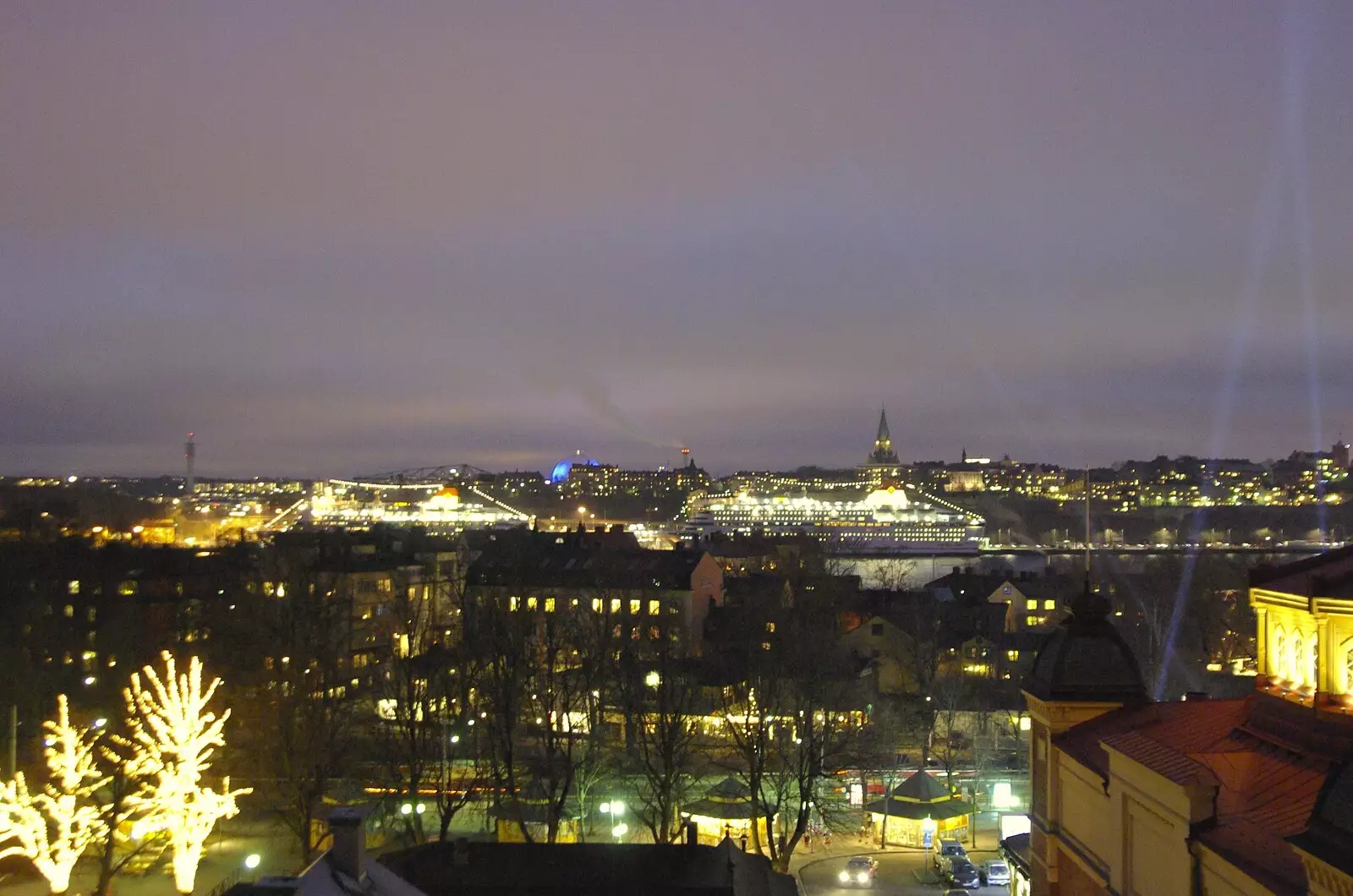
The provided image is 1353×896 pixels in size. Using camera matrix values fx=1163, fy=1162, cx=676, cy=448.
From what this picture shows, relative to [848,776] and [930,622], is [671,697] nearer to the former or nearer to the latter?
[848,776]

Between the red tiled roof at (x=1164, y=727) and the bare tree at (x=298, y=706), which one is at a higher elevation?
the red tiled roof at (x=1164, y=727)

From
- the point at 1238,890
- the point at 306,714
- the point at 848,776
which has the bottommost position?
the point at 848,776

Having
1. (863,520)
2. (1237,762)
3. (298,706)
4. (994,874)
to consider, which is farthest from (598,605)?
(863,520)

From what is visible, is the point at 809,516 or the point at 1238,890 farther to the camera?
the point at 809,516

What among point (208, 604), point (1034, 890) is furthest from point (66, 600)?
point (1034, 890)

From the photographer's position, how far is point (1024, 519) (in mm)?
161125

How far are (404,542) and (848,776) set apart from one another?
4501 centimetres

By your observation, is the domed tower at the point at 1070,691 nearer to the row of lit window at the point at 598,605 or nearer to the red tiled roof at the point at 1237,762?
the red tiled roof at the point at 1237,762

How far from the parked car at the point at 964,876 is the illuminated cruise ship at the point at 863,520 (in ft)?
288

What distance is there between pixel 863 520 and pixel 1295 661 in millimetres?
149549

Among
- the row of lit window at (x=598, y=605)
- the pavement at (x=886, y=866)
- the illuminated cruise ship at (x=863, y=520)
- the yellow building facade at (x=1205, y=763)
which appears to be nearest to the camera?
the yellow building facade at (x=1205, y=763)

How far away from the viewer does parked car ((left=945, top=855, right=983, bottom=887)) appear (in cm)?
2148

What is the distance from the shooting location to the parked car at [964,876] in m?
21.5

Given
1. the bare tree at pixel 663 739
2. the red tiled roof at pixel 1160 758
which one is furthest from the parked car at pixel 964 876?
the red tiled roof at pixel 1160 758
